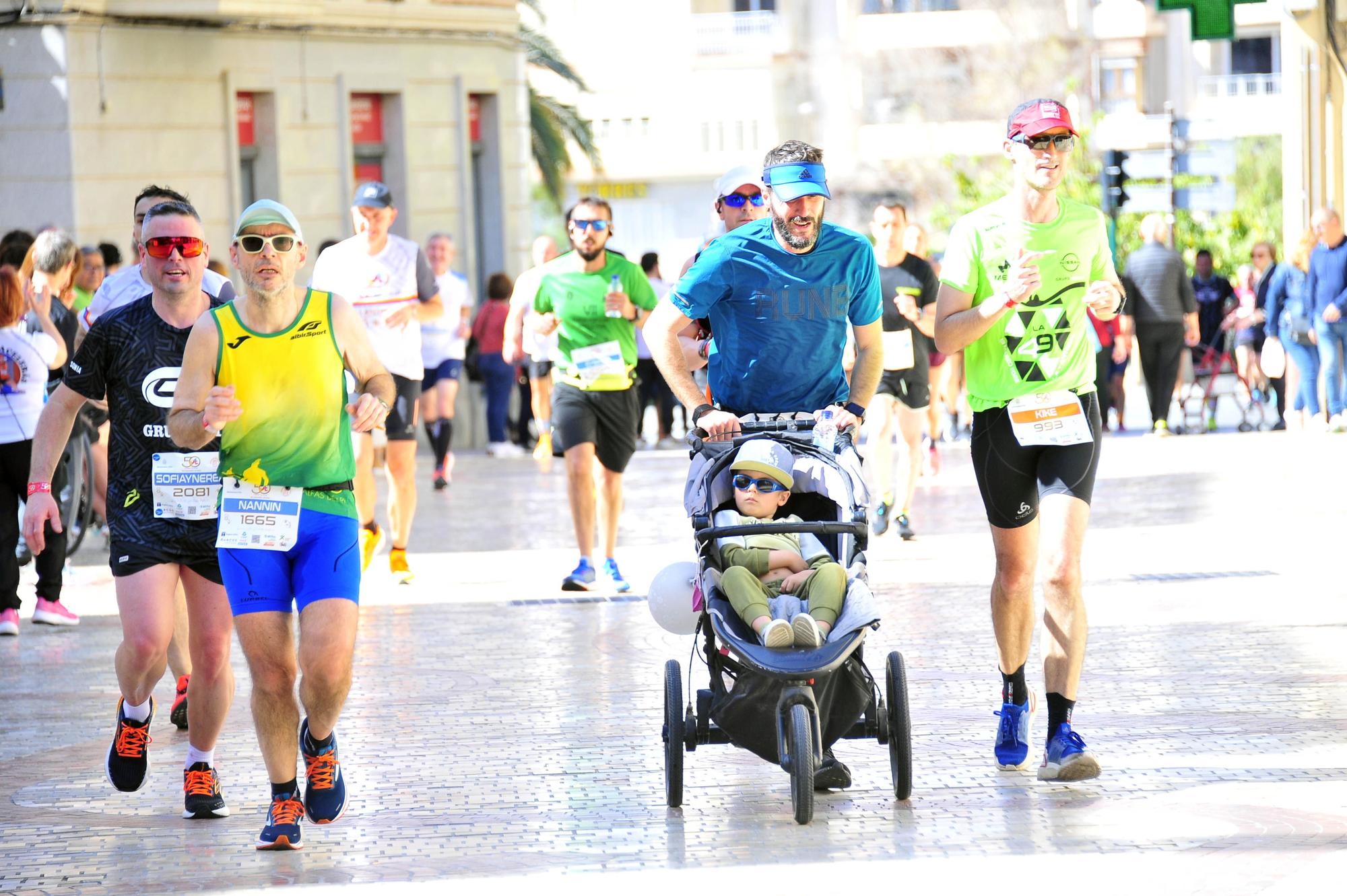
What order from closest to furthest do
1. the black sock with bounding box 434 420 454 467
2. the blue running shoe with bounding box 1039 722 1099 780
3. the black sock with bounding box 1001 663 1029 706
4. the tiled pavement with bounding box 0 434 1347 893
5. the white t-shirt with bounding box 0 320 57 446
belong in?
the tiled pavement with bounding box 0 434 1347 893, the blue running shoe with bounding box 1039 722 1099 780, the black sock with bounding box 1001 663 1029 706, the white t-shirt with bounding box 0 320 57 446, the black sock with bounding box 434 420 454 467

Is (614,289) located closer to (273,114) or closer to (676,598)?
(676,598)

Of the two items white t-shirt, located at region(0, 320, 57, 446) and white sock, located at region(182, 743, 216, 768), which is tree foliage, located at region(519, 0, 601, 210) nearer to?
white t-shirt, located at region(0, 320, 57, 446)

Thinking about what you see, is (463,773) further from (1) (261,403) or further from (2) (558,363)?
(2) (558,363)

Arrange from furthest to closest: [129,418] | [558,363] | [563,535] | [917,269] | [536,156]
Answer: [536,156] → [563,535] → [917,269] → [558,363] → [129,418]

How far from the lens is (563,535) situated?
15422mm

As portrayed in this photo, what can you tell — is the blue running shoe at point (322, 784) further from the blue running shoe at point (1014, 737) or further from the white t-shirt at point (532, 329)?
the white t-shirt at point (532, 329)

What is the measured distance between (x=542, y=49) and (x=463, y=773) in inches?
1191

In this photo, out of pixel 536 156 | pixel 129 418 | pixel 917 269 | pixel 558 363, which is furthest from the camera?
pixel 536 156

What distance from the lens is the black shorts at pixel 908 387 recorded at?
46.7 feet

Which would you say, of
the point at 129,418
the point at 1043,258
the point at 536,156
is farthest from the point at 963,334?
the point at 536,156

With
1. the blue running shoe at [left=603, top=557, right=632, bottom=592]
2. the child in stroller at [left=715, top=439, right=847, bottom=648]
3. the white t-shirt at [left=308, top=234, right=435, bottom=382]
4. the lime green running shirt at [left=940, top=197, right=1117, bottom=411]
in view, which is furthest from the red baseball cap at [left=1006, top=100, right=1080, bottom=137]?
the white t-shirt at [left=308, top=234, right=435, bottom=382]

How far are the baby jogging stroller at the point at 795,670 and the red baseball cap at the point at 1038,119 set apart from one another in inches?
47.8

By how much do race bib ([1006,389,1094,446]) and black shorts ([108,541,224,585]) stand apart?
8.90 feet

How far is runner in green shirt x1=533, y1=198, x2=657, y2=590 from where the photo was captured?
12203 mm
